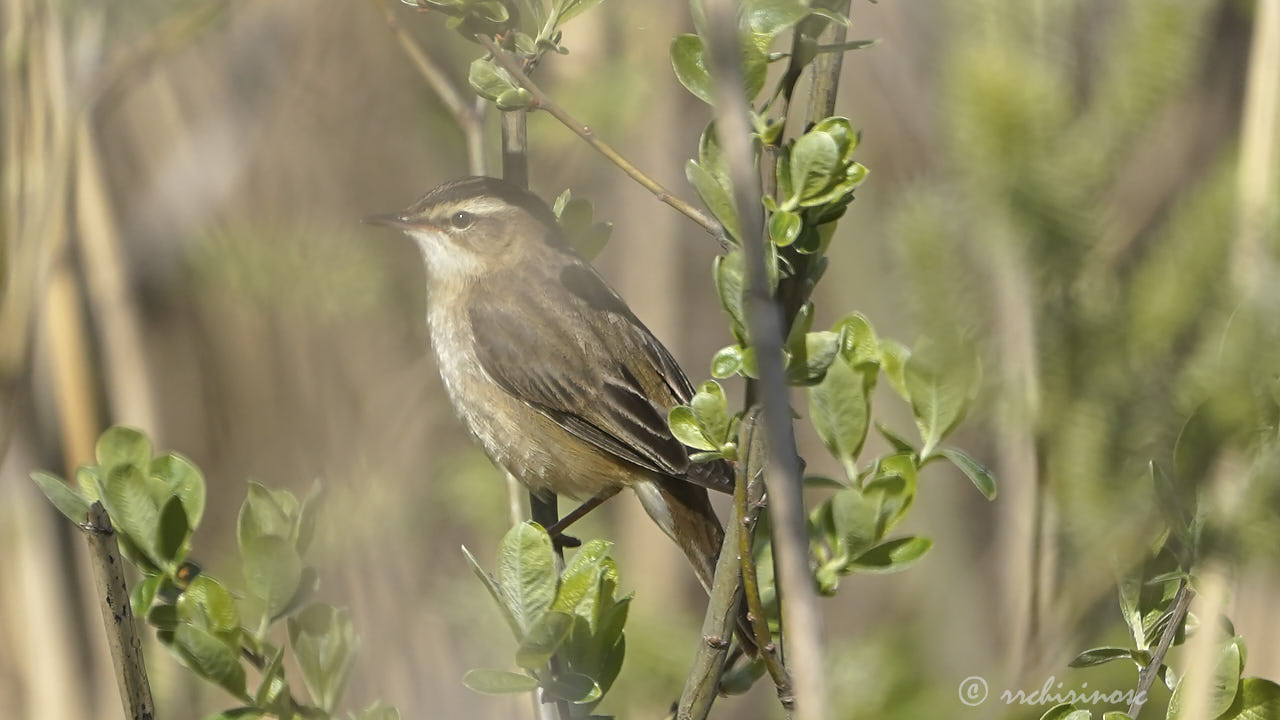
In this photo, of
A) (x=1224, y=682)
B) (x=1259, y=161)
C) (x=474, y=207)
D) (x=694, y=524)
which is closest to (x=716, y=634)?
(x=1224, y=682)

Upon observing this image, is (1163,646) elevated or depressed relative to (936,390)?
depressed

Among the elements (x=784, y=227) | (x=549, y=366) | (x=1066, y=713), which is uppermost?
(x=784, y=227)

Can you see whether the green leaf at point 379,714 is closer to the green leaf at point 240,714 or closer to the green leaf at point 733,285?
the green leaf at point 240,714

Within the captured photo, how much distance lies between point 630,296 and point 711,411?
346 cm

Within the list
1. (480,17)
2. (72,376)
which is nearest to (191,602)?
(480,17)

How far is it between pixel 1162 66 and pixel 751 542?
2.68ft

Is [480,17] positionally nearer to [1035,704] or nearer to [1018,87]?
[1018,87]

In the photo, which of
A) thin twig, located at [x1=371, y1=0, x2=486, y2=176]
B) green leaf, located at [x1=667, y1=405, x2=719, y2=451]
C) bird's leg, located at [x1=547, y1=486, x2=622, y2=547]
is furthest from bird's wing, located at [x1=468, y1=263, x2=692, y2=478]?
green leaf, located at [x1=667, y1=405, x2=719, y2=451]

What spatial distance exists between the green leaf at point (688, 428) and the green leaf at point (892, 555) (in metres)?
0.27

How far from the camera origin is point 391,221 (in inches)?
137

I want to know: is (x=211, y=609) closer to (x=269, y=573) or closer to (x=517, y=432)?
(x=269, y=573)

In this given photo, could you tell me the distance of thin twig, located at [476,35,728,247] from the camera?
137cm

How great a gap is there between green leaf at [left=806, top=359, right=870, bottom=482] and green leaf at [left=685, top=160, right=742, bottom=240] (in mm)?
312

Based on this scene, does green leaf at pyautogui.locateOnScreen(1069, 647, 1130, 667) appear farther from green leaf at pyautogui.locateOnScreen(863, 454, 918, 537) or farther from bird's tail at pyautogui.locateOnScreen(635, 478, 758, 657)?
bird's tail at pyautogui.locateOnScreen(635, 478, 758, 657)
